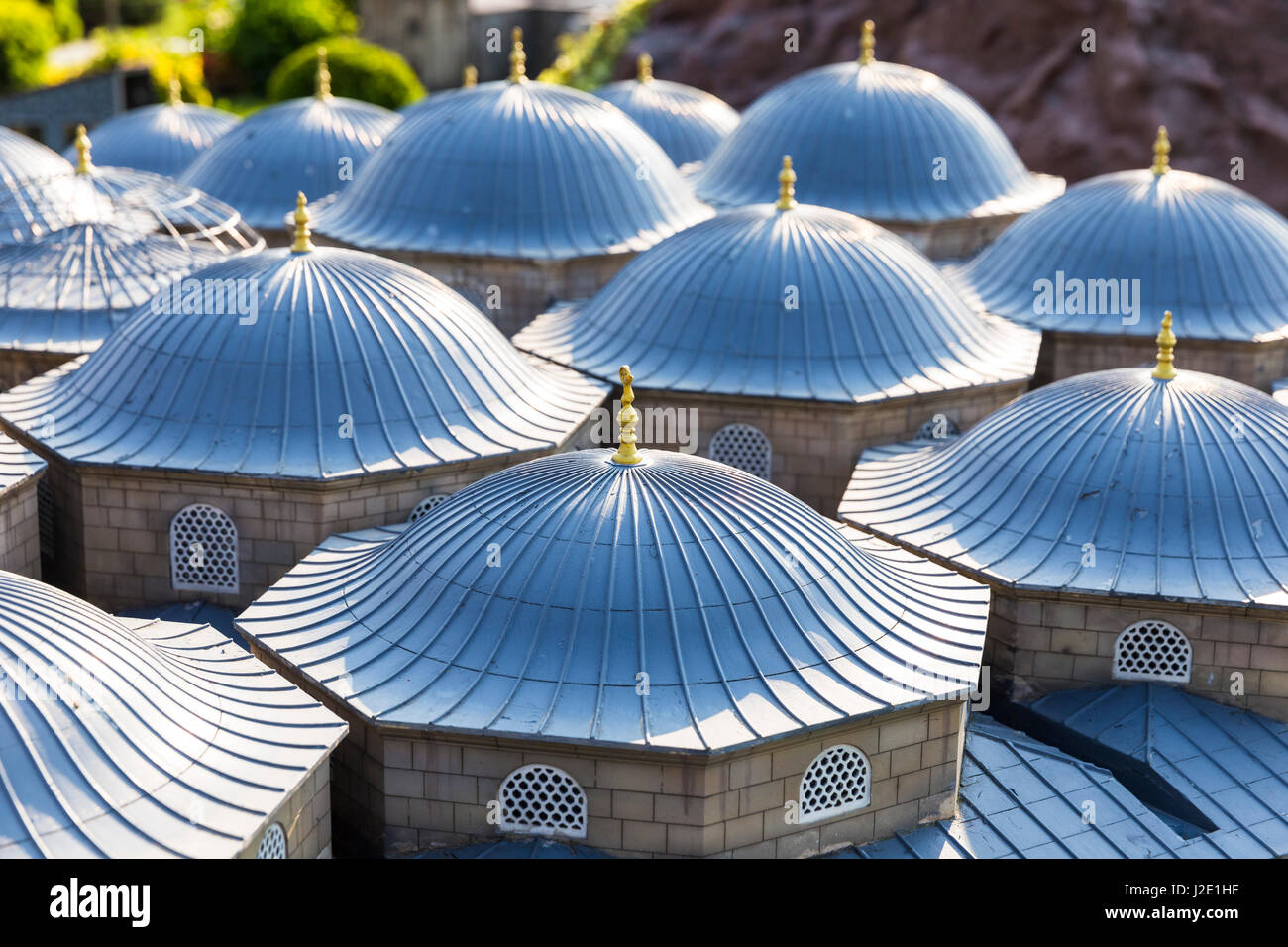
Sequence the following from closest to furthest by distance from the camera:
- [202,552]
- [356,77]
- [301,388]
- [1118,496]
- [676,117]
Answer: [1118,496]
[202,552]
[301,388]
[676,117]
[356,77]

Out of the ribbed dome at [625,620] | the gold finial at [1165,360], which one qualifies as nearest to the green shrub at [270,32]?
the gold finial at [1165,360]

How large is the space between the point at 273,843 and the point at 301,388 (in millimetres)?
8397

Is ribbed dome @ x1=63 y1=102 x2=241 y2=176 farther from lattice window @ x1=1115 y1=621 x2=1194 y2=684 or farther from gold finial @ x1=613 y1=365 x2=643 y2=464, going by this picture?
lattice window @ x1=1115 y1=621 x2=1194 y2=684

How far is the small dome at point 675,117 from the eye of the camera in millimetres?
40438

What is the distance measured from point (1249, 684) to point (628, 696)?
887 centimetres

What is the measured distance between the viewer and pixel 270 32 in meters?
63.5

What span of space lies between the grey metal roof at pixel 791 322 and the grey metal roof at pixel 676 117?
12.8m

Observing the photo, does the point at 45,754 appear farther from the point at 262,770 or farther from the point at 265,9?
the point at 265,9

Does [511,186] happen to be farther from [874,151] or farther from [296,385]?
[296,385]

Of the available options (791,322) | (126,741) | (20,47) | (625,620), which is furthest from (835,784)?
(20,47)

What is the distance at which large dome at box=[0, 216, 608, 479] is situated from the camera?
22031mm

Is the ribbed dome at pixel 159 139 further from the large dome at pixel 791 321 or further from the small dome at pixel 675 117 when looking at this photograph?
the large dome at pixel 791 321

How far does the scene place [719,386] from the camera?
25500 mm

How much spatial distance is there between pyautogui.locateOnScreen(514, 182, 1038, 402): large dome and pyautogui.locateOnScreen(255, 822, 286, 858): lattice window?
11.6m
